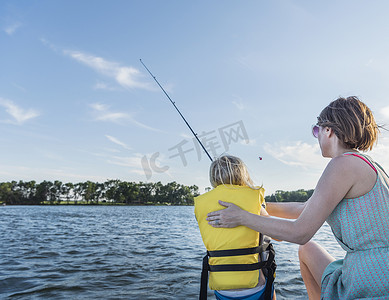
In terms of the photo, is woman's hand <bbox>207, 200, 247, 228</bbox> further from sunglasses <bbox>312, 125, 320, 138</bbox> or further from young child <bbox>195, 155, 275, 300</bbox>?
sunglasses <bbox>312, 125, 320, 138</bbox>

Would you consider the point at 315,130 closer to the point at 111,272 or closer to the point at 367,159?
the point at 367,159

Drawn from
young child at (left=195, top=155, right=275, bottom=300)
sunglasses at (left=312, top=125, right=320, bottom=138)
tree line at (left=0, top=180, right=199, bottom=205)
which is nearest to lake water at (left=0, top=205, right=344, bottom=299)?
young child at (left=195, top=155, right=275, bottom=300)

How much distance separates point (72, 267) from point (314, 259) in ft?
18.8

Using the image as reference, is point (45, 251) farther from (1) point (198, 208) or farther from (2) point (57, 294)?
(1) point (198, 208)

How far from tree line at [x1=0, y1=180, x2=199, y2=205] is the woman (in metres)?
104

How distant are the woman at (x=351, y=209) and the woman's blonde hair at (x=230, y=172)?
618mm

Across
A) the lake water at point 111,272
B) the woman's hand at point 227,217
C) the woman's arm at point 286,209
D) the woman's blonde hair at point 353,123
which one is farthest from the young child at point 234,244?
the lake water at point 111,272

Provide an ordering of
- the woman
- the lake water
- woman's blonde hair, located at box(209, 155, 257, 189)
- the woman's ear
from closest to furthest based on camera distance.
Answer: the woman
the woman's ear
woman's blonde hair, located at box(209, 155, 257, 189)
the lake water

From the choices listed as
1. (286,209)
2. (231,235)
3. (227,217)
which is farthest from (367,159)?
(286,209)

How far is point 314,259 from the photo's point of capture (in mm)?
2227

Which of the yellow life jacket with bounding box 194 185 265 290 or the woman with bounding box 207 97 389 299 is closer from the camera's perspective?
the woman with bounding box 207 97 389 299

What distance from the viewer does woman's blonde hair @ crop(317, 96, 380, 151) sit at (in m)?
1.73

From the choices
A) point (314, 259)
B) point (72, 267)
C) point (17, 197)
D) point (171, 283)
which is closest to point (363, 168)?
point (314, 259)

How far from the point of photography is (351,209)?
1.58 meters
